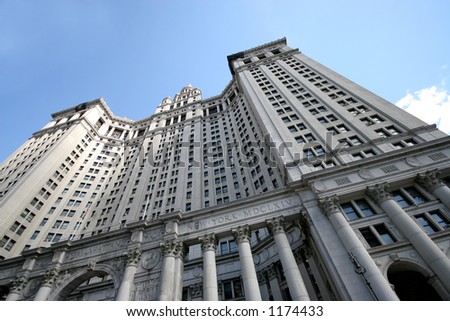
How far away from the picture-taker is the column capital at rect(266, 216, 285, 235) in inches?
920

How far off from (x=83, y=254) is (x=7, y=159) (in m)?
55.3

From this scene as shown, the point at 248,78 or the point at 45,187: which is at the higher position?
the point at 248,78

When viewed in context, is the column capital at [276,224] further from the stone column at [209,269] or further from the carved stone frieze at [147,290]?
the carved stone frieze at [147,290]

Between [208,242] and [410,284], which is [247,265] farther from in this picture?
[410,284]

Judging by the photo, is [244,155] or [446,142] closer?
[446,142]

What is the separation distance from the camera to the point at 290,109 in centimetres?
4291

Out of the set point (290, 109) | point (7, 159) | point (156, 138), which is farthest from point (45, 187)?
point (290, 109)

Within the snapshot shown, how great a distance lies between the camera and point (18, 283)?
26078mm

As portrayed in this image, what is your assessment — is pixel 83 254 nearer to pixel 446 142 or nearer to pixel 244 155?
pixel 244 155

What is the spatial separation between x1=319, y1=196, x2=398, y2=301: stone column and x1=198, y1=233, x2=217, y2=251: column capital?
11.0 metres

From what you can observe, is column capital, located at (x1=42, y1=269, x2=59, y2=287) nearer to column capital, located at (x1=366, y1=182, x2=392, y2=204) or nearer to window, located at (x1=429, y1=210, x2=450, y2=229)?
column capital, located at (x1=366, y1=182, x2=392, y2=204)

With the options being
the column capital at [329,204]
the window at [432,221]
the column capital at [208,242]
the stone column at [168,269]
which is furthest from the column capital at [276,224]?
the window at [432,221]

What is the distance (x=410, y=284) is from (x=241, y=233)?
47.9 ft

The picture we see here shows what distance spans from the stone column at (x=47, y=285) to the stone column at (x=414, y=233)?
33042mm
